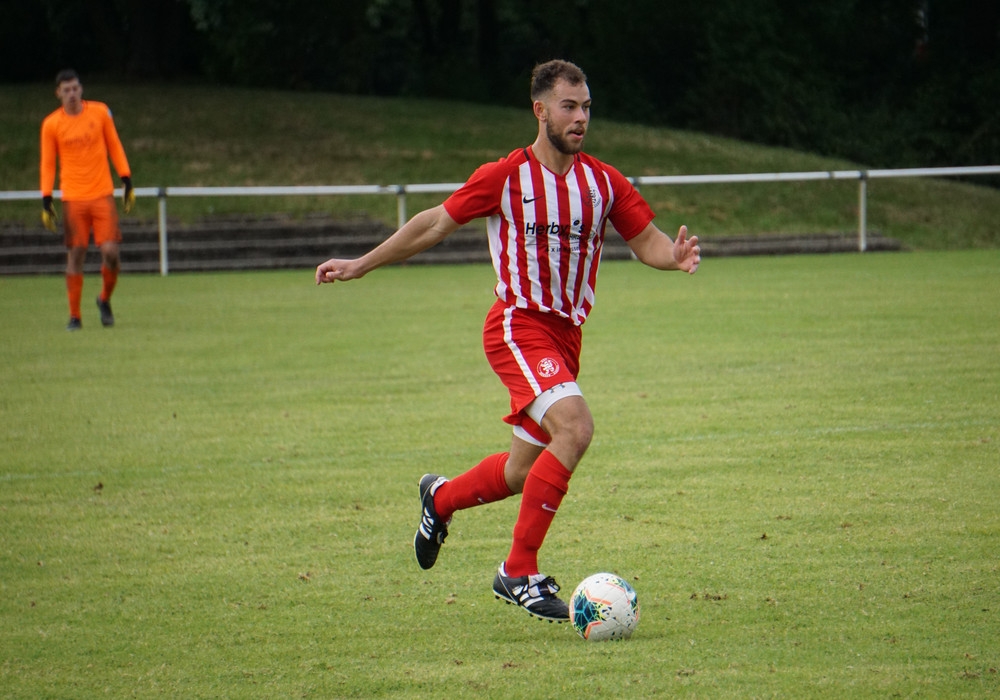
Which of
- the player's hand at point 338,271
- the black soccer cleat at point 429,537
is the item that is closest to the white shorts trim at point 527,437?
the black soccer cleat at point 429,537

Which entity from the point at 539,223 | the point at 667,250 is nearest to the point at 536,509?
the point at 539,223

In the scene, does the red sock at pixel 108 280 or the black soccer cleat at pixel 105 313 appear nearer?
the red sock at pixel 108 280

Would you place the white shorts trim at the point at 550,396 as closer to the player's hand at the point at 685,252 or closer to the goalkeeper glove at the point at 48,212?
the player's hand at the point at 685,252

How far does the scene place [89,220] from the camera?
13367 millimetres

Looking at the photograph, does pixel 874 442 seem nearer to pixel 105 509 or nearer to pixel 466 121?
pixel 105 509

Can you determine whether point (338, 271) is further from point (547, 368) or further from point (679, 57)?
point (679, 57)

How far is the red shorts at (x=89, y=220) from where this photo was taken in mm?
13273

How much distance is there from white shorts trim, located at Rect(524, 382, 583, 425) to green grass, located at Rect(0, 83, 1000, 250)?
720 inches

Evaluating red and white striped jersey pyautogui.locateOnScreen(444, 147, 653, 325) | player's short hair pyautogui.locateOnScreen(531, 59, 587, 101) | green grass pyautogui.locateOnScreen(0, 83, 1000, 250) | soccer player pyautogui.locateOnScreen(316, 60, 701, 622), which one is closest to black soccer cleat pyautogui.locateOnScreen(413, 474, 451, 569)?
soccer player pyautogui.locateOnScreen(316, 60, 701, 622)

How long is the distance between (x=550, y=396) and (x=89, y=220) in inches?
395

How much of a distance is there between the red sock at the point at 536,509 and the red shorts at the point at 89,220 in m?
9.80

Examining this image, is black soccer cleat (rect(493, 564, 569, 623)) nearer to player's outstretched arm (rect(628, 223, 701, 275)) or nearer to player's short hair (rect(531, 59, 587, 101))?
player's outstretched arm (rect(628, 223, 701, 275))

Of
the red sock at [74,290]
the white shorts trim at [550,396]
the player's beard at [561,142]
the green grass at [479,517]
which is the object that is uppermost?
the player's beard at [561,142]

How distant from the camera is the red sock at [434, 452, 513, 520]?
16.4ft
